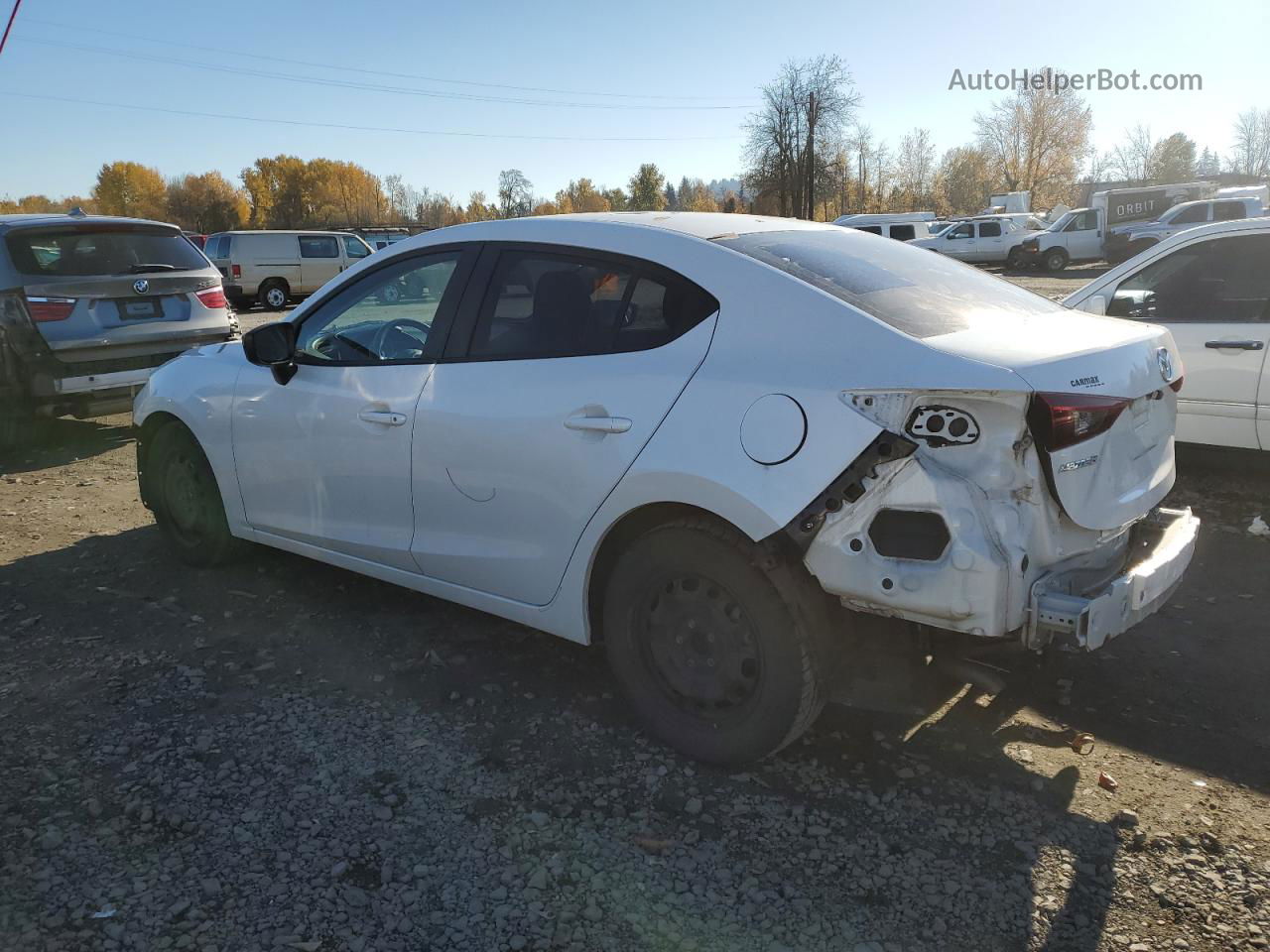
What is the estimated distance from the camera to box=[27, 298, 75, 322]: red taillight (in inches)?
305

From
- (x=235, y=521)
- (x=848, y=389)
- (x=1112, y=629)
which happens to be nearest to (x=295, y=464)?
(x=235, y=521)

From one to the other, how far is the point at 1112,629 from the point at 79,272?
8.24 metres

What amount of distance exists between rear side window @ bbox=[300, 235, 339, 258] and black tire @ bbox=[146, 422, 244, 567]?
2150 cm

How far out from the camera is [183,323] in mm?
8648

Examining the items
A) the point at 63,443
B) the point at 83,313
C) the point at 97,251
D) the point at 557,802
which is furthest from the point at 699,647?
the point at 63,443

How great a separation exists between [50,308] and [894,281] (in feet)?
23.8

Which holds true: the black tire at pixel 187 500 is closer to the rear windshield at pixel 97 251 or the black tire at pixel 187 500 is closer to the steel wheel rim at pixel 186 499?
the steel wheel rim at pixel 186 499

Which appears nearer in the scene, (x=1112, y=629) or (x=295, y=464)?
(x=1112, y=629)

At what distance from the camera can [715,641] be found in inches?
120

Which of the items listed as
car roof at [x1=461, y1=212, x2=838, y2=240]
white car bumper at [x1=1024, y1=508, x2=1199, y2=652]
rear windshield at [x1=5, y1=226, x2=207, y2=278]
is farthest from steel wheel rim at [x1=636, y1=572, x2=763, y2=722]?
rear windshield at [x1=5, y1=226, x2=207, y2=278]

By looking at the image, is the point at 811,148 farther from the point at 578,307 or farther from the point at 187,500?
the point at 578,307

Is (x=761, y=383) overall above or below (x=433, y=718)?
above

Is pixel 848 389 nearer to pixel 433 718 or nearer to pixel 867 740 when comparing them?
pixel 867 740

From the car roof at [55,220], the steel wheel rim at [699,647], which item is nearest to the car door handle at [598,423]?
the steel wheel rim at [699,647]
